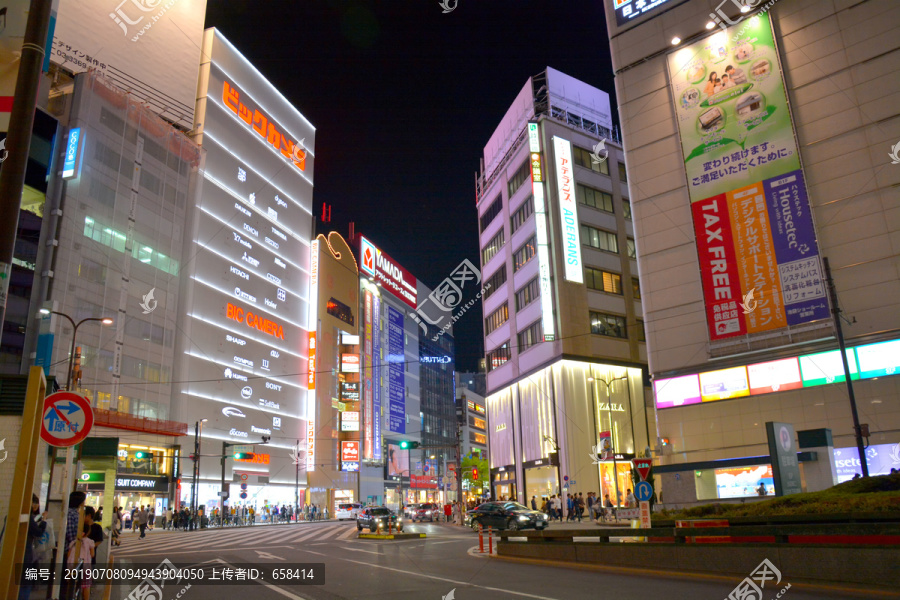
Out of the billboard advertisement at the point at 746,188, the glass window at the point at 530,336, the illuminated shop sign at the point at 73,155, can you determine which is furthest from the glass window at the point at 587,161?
the illuminated shop sign at the point at 73,155

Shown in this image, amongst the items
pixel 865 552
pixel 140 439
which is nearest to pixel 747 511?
pixel 865 552

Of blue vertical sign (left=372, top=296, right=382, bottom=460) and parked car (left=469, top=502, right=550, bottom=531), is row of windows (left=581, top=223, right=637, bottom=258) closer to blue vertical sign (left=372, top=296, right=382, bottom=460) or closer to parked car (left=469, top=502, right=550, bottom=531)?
parked car (left=469, top=502, right=550, bottom=531)

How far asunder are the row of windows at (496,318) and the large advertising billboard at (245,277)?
2827 centimetres

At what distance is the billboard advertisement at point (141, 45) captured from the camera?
58594mm

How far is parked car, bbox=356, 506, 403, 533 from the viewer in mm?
36344

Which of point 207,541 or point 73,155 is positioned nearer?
point 207,541

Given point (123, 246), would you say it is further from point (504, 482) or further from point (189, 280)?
point (504, 482)

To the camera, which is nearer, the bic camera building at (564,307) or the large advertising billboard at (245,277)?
the bic camera building at (564,307)

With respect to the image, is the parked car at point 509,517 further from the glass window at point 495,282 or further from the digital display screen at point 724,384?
the glass window at point 495,282

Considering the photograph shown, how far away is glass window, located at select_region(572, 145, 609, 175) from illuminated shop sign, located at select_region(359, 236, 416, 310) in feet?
201

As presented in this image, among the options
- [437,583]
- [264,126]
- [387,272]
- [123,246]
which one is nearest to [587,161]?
[123,246]

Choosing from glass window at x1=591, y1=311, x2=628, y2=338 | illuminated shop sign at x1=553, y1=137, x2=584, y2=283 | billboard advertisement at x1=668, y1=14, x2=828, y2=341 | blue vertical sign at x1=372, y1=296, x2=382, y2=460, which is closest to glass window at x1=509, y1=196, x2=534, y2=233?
illuminated shop sign at x1=553, y1=137, x2=584, y2=283

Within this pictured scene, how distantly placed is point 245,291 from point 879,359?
6433 centimetres

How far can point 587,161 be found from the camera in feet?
200
